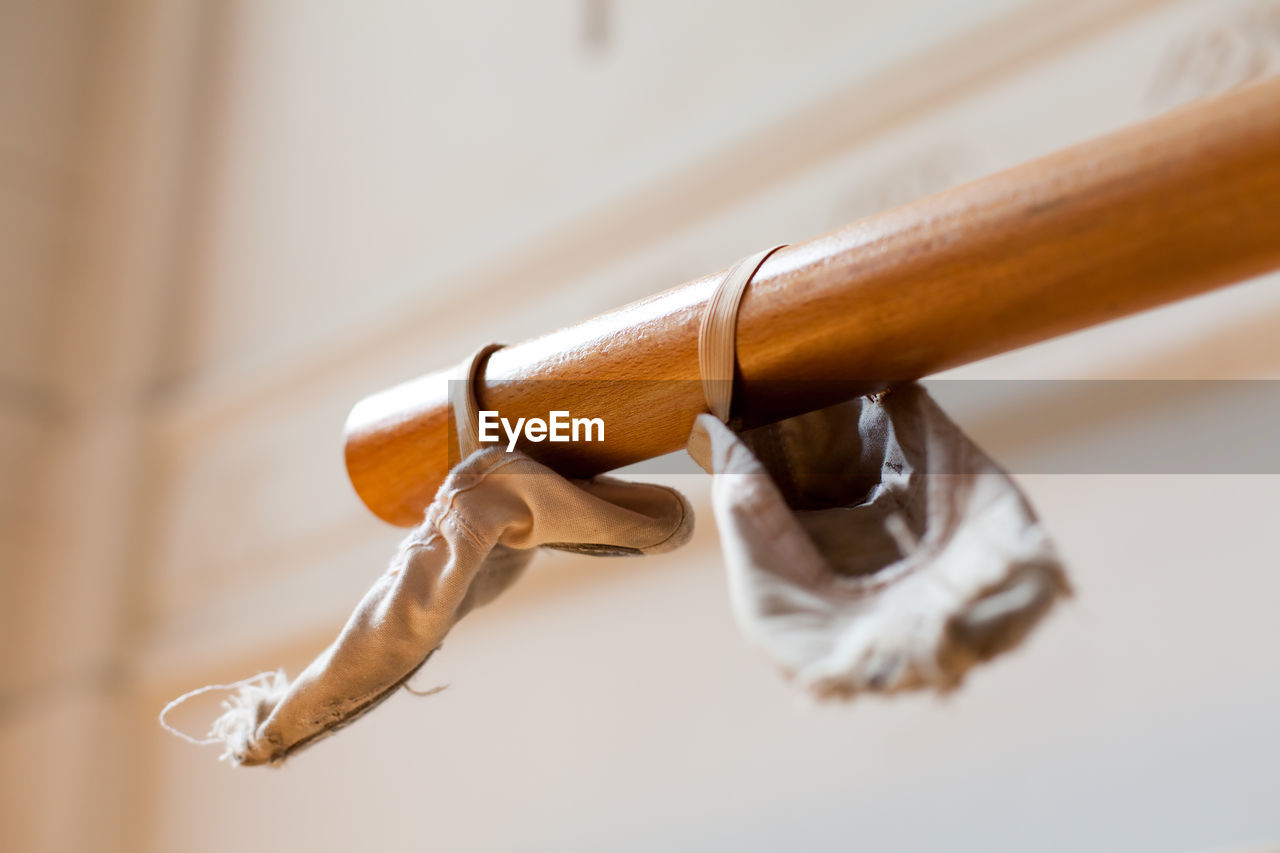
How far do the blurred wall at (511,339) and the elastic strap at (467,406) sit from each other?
214mm

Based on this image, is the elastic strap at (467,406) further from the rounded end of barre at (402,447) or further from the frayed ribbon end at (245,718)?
the frayed ribbon end at (245,718)

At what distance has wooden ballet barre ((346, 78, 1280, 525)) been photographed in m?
0.27

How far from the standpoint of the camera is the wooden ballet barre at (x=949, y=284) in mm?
272

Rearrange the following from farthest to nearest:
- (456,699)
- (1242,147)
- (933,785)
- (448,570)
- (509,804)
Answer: (456,699) < (509,804) < (933,785) < (448,570) < (1242,147)

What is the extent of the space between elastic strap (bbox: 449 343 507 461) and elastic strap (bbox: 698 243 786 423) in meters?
0.10

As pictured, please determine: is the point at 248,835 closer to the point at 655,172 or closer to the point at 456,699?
the point at 456,699

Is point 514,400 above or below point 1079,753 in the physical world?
above

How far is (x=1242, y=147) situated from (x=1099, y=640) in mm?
823

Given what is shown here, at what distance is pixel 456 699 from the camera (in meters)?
1.49

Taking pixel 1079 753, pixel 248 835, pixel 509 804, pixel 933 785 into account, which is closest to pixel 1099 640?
pixel 1079 753

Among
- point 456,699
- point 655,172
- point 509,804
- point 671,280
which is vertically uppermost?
point 655,172

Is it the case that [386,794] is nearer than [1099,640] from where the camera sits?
No

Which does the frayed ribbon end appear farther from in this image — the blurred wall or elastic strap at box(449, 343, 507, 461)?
the blurred wall
